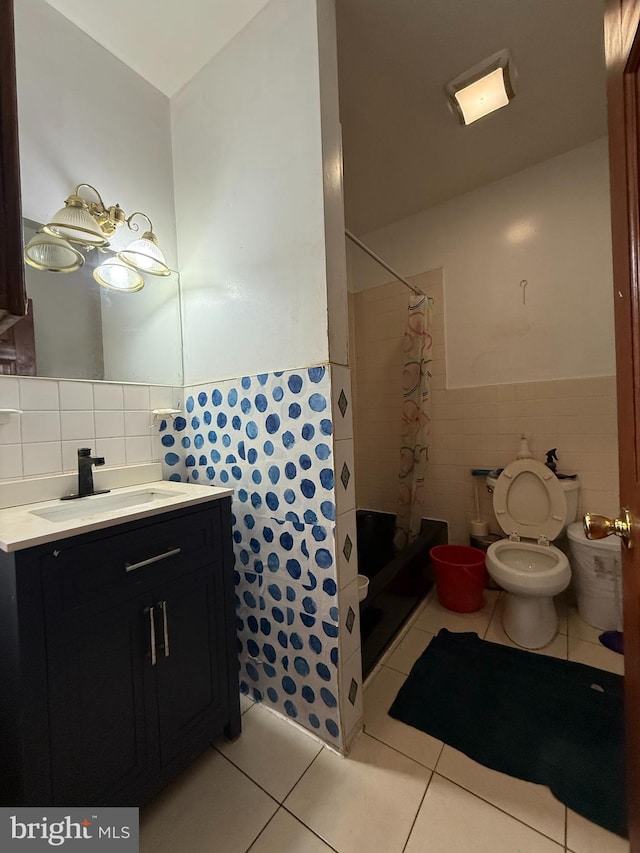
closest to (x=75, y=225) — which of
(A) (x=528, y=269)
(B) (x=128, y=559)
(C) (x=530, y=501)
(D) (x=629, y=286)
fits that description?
(B) (x=128, y=559)

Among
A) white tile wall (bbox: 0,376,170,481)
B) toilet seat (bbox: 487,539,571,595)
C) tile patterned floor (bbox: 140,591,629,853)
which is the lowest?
tile patterned floor (bbox: 140,591,629,853)

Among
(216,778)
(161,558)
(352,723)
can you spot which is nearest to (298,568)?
(161,558)

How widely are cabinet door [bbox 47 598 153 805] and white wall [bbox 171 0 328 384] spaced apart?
88 centimetres

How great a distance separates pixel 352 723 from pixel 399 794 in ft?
0.69

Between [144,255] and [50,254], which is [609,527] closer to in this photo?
[144,255]

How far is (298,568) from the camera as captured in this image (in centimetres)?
116

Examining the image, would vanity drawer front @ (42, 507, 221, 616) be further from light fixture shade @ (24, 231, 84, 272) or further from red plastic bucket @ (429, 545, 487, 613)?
red plastic bucket @ (429, 545, 487, 613)

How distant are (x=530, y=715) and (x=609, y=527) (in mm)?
1065

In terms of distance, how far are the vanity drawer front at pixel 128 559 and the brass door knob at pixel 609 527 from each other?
0.98 meters

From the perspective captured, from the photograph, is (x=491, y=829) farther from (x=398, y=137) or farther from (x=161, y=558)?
(x=398, y=137)

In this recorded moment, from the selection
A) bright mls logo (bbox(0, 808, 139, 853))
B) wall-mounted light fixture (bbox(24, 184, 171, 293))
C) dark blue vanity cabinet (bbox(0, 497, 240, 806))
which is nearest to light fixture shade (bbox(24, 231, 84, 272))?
wall-mounted light fixture (bbox(24, 184, 171, 293))

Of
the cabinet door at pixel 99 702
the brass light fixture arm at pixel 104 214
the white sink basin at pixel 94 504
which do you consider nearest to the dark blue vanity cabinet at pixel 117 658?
the cabinet door at pixel 99 702

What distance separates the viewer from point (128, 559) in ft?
2.89

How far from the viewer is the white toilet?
152 centimetres
